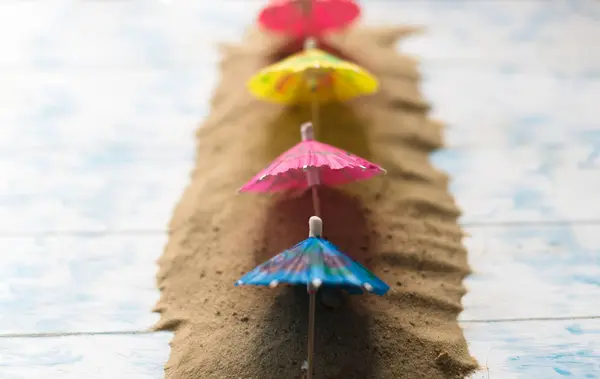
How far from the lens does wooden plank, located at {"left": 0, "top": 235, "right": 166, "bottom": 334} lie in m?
1.12

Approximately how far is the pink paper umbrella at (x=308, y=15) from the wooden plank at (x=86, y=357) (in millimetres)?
973

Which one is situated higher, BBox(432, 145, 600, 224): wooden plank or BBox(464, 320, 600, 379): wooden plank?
BBox(432, 145, 600, 224): wooden plank

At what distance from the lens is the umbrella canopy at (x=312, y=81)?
1371 millimetres

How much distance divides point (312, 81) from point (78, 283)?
67 centimetres

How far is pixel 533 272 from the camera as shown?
119 cm

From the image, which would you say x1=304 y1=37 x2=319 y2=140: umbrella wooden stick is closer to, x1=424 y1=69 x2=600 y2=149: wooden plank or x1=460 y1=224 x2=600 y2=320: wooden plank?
x1=424 y1=69 x2=600 y2=149: wooden plank

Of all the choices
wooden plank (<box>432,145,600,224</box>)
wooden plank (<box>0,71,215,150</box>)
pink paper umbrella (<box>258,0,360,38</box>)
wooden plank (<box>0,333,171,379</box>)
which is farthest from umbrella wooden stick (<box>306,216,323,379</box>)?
pink paper umbrella (<box>258,0,360,38</box>)

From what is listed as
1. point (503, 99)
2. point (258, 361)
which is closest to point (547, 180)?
point (503, 99)

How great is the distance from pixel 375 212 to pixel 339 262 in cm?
38

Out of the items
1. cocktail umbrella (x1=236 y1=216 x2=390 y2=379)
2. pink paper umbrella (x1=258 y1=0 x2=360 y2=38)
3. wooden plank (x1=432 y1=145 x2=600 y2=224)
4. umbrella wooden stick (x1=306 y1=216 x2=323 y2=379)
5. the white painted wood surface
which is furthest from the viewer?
pink paper umbrella (x1=258 y1=0 x2=360 y2=38)

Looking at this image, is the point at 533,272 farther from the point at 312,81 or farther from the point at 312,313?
the point at 312,81

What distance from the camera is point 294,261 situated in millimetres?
883

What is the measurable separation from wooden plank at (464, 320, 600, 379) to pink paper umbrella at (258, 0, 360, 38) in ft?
3.21

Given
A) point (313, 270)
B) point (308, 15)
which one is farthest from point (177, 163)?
point (313, 270)
